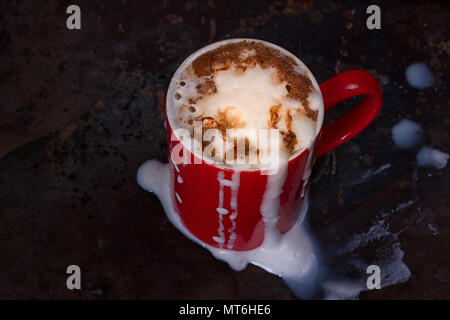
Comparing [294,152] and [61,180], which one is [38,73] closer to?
[61,180]

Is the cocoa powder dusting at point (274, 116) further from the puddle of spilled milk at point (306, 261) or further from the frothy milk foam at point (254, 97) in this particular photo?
the puddle of spilled milk at point (306, 261)

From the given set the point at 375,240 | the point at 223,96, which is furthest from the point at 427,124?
the point at 223,96

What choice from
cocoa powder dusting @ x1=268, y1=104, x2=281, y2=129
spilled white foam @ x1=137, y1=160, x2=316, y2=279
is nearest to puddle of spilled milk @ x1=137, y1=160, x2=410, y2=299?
spilled white foam @ x1=137, y1=160, x2=316, y2=279

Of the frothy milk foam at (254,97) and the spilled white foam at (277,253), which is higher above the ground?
the frothy milk foam at (254,97)

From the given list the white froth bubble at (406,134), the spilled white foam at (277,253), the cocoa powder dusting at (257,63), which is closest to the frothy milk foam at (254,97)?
the cocoa powder dusting at (257,63)

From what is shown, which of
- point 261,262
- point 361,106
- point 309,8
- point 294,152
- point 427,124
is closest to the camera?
point 294,152

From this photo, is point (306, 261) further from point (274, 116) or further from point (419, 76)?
point (419, 76)

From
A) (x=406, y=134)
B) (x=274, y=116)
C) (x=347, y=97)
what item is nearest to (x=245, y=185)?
(x=274, y=116)
